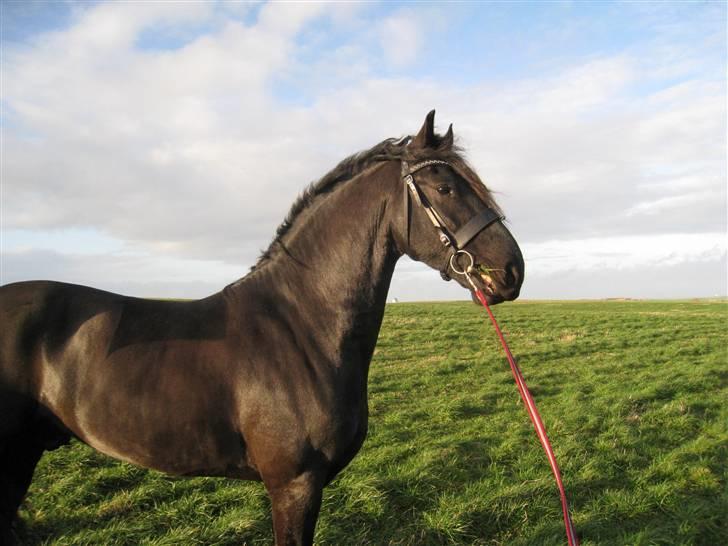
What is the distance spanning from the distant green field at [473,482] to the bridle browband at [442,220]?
3037 mm

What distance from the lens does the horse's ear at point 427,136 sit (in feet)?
10.5

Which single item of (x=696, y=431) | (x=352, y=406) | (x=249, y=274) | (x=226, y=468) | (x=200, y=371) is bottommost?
(x=696, y=431)

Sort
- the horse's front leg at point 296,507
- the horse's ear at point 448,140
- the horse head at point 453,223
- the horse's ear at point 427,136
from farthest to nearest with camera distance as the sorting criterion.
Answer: the horse's ear at point 448,140 < the horse's ear at point 427,136 < the horse head at point 453,223 < the horse's front leg at point 296,507

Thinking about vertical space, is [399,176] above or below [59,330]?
above

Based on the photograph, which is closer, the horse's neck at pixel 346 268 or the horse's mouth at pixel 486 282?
the horse's mouth at pixel 486 282

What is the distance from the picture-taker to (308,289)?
3.30 meters

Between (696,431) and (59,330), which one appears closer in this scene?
(59,330)

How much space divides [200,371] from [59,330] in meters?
0.89

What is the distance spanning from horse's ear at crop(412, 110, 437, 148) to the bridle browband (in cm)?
11

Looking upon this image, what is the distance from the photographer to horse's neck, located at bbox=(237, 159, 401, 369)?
10.6ft

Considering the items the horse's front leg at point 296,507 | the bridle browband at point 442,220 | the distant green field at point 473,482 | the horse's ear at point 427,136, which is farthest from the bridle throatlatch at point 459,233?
the distant green field at point 473,482

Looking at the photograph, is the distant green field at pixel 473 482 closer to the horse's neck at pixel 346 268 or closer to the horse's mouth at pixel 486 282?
the horse's neck at pixel 346 268

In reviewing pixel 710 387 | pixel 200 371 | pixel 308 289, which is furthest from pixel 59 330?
pixel 710 387

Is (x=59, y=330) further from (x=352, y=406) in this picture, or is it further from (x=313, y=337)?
(x=352, y=406)
